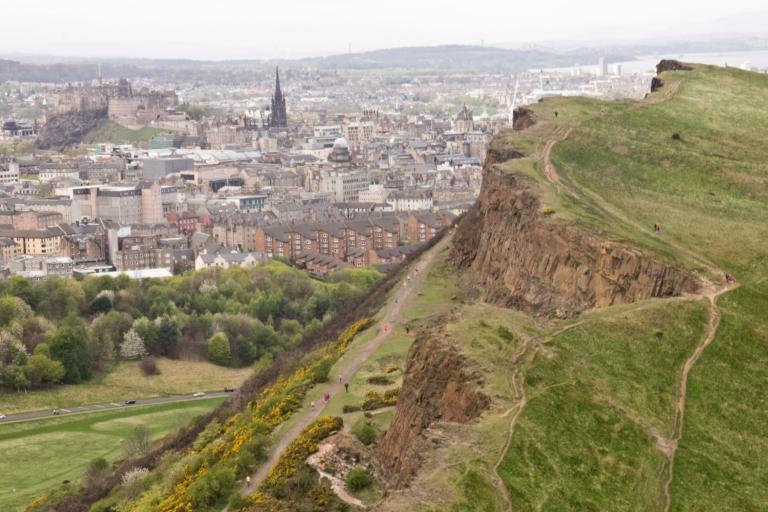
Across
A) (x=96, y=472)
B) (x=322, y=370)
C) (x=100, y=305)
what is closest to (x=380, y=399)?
(x=322, y=370)

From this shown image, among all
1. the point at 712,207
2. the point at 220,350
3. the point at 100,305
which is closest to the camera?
the point at 712,207

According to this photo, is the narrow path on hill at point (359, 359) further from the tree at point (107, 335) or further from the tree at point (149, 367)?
the tree at point (107, 335)

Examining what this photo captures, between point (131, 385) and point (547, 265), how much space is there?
131 feet

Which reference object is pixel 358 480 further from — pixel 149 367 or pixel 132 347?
pixel 132 347

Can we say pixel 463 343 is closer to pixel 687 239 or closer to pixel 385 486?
pixel 385 486

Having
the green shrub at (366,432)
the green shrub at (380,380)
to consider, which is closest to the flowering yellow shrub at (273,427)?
the green shrub at (366,432)

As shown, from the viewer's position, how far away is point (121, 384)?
7262 cm

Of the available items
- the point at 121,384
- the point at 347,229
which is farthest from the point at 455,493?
the point at 347,229

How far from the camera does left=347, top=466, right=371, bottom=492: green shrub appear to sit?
27.5m

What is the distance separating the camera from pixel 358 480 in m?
27.6

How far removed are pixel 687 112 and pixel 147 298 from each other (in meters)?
43.5

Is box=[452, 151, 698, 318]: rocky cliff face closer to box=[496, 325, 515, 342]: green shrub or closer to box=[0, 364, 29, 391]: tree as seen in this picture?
box=[496, 325, 515, 342]: green shrub

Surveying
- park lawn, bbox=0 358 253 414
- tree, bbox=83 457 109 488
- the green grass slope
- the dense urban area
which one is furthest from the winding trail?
the dense urban area

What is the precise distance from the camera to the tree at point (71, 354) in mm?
72562
